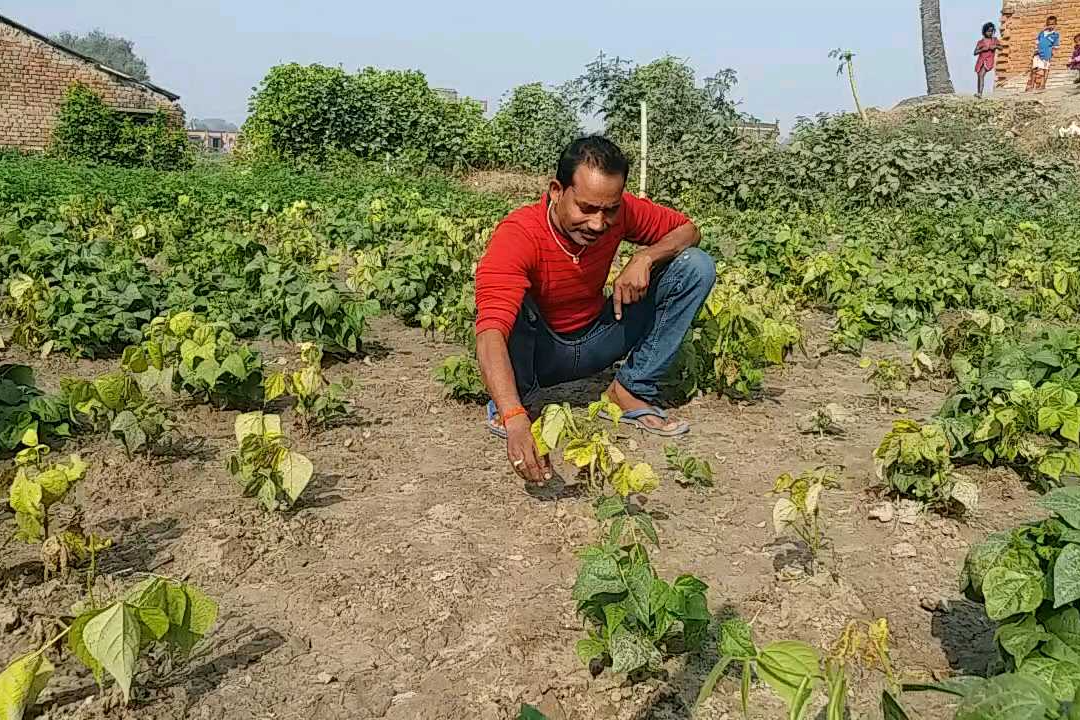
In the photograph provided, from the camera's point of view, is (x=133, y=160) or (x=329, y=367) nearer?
(x=329, y=367)

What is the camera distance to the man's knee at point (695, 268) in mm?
3666

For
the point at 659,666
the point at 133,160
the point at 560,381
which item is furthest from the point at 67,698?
the point at 133,160

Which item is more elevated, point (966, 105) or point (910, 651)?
point (966, 105)

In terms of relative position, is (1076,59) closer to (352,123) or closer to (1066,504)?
(352,123)

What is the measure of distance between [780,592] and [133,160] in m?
22.0

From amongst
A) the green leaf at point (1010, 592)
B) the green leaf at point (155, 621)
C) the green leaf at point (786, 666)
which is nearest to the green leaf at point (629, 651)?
the green leaf at point (786, 666)

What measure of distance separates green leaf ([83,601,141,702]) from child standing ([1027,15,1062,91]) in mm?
20743

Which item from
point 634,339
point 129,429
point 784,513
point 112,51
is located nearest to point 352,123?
point 634,339

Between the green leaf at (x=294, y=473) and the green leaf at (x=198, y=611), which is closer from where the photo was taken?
the green leaf at (x=198, y=611)

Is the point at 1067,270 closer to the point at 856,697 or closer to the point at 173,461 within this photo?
the point at 856,697

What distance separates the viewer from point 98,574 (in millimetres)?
2537

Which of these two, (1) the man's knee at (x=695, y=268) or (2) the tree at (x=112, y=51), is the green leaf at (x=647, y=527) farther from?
(2) the tree at (x=112, y=51)

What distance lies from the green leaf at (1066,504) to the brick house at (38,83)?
77.8 feet

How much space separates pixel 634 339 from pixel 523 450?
136cm
